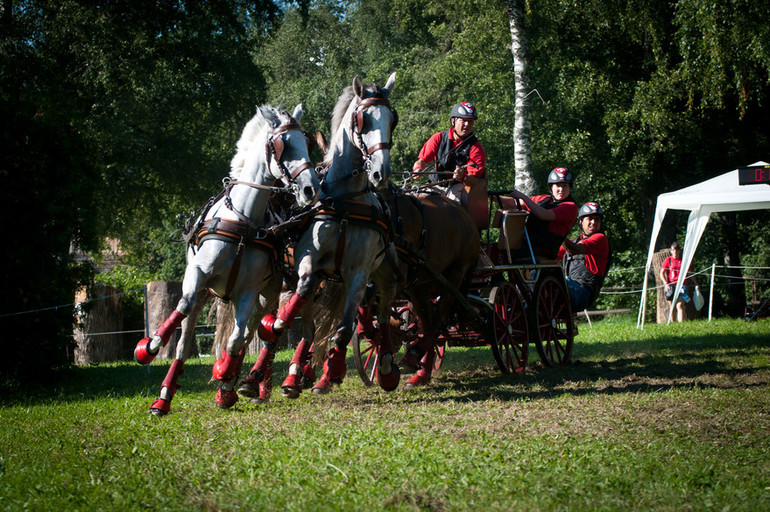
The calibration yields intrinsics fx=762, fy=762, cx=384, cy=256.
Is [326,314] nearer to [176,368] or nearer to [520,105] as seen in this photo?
[176,368]

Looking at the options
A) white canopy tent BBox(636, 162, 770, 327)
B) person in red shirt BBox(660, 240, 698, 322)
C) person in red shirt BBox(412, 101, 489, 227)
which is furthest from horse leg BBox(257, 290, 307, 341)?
person in red shirt BBox(660, 240, 698, 322)

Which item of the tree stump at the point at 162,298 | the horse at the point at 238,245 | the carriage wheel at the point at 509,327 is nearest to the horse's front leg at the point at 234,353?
the horse at the point at 238,245

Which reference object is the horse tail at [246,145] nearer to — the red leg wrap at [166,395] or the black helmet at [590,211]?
the red leg wrap at [166,395]

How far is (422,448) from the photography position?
433 centimetres

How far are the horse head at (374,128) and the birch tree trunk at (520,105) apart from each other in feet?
25.3

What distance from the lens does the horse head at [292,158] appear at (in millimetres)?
5500

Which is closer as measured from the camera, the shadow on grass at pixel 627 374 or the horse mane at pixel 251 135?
the horse mane at pixel 251 135

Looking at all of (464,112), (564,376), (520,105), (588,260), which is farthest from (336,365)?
(520,105)

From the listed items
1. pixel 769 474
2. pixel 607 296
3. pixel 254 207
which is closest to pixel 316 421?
pixel 254 207

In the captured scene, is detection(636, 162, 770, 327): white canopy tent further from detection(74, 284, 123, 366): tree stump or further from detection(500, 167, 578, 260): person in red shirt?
detection(74, 284, 123, 366): tree stump

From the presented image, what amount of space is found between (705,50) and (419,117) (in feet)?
43.0

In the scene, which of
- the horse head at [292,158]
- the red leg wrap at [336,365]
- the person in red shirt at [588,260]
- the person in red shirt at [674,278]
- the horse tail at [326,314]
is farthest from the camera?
the person in red shirt at [674,278]

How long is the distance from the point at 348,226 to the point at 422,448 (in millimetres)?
2091

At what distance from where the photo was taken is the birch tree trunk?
44.5 ft
